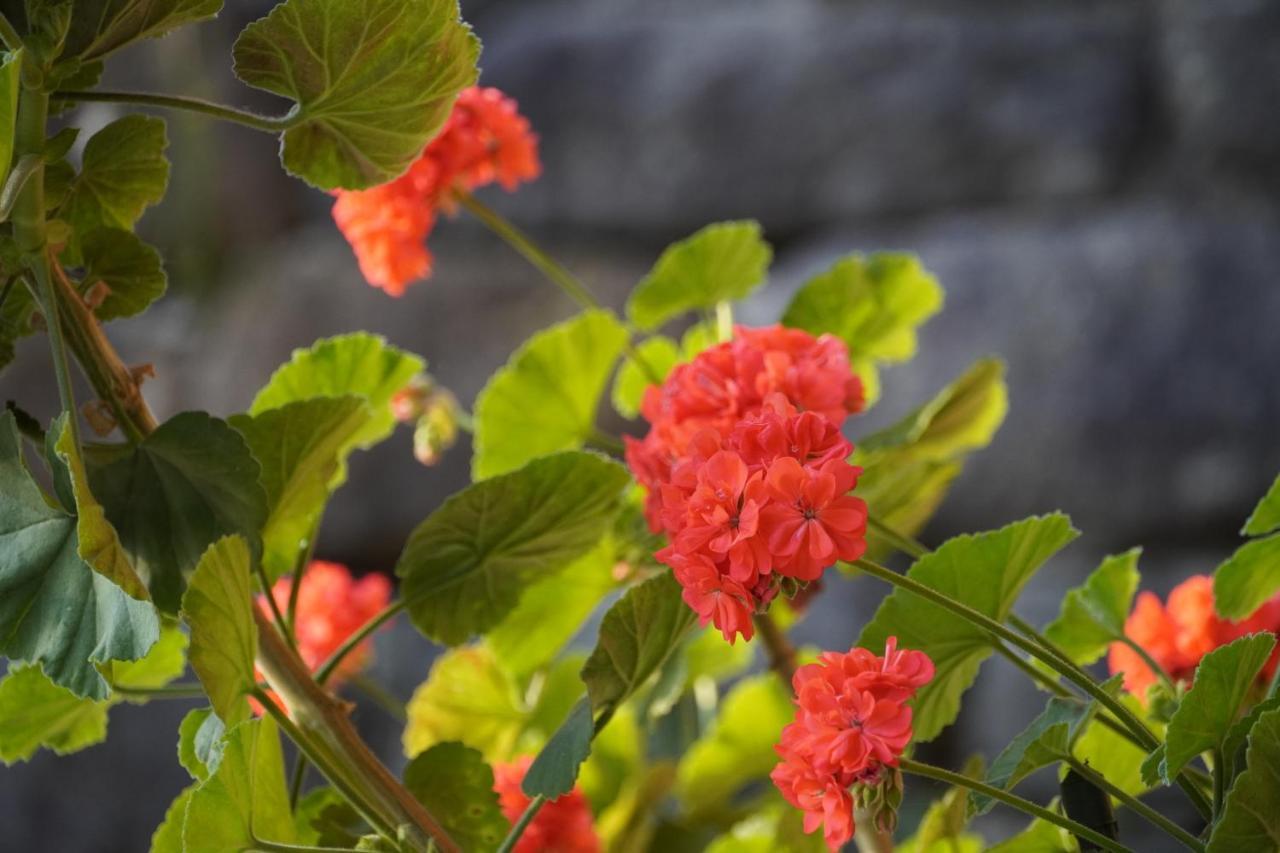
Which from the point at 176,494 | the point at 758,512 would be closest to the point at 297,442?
the point at 176,494

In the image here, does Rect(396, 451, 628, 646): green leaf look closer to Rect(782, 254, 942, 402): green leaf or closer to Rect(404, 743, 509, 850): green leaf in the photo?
Rect(404, 743, 509, 850): green leaf

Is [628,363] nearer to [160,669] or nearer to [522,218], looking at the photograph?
[160,669]

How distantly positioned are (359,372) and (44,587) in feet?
0.58

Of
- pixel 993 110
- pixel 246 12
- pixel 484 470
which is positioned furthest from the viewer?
pixel 246 12

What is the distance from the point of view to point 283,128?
0.37m

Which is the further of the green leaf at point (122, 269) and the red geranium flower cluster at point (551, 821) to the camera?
the red geranium flower cluster at point (551, 821)

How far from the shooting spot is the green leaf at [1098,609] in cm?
45

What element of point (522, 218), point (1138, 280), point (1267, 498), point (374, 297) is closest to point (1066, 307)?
point (1138, 280)

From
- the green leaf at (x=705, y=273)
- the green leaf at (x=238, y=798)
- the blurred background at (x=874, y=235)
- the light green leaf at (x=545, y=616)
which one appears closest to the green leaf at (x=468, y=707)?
the light green leaf at (x=545, y=616)

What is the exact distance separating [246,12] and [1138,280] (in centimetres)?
111

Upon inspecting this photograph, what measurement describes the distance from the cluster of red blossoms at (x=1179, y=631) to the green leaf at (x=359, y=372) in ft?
0.84

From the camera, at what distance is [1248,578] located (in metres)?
0.41

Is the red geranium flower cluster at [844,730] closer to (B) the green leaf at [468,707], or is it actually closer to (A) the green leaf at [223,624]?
(A) the green leaf at [223,624]

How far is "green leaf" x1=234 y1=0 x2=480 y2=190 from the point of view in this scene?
1.17 feet
